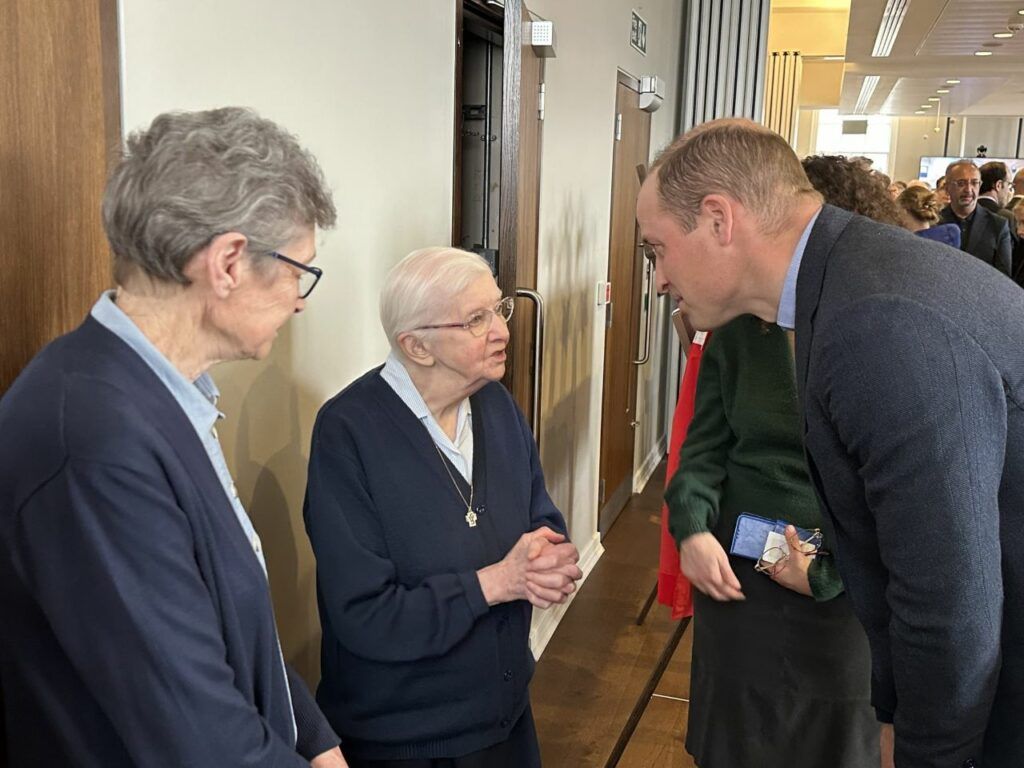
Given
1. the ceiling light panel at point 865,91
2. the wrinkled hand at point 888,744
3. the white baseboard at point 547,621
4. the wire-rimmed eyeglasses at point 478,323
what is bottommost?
the white baseboard at point 547,621

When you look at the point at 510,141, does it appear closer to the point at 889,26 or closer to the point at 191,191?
the point at 191,191

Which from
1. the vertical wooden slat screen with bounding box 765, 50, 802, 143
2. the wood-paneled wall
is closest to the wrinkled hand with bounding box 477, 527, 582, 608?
the wood-paneled wall

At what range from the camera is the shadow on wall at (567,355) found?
3729 millimetres

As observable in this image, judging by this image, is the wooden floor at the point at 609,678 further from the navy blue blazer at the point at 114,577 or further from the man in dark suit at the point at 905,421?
the navy blue blazer at the point at 114,577

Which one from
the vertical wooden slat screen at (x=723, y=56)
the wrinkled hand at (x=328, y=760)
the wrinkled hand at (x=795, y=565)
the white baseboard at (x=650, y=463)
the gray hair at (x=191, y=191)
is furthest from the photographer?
the vertical wooden slat screen at (x=723, y=56)

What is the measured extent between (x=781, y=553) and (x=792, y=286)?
727mm

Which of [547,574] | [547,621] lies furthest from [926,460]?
[547,621]

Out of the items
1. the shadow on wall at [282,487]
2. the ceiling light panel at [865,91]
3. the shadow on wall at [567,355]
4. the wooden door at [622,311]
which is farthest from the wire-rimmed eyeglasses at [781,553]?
the ceiling light panel at [865,91]

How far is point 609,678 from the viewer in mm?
3480

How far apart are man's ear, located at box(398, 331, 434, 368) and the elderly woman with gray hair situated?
2.07 feet

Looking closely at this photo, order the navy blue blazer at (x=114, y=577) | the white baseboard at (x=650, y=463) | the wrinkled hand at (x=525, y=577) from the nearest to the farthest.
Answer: the navy blue blazer at (x=114, y=577), the wrinkled hand at (x=525, y=577), the white baseboard at (x=650, y=463)

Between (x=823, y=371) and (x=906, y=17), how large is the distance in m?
8.43

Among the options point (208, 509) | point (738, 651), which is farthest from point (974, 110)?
point (208, 509)

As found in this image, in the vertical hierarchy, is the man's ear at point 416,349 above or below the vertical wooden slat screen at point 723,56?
below
